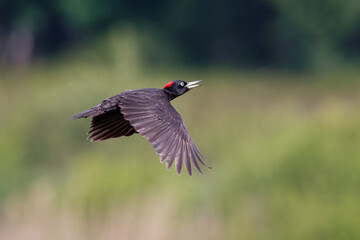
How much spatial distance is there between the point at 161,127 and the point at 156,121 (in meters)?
0.08

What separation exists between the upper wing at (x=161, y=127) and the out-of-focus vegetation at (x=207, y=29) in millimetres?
24189

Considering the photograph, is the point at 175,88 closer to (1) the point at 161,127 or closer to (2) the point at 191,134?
(1) the point at 161,127

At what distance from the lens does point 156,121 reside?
823cm

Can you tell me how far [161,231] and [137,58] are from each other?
58.6 feet

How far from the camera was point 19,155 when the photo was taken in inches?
643

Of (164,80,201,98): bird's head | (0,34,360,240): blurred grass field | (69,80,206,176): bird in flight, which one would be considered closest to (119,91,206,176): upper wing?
(69,80,206,176): bird in flight

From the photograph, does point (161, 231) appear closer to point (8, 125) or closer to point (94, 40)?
point (8, 125)

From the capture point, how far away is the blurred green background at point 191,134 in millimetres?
12148

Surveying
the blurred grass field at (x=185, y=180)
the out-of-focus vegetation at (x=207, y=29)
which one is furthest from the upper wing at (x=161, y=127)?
the out-of-focus vegetation at (x=207, y=29)

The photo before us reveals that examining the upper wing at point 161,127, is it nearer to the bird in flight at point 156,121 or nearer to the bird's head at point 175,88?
the bird in flight at point 156,121

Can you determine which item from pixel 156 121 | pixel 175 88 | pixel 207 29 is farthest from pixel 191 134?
pixel 207 29

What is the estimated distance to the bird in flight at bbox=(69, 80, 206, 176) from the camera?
7.89 m

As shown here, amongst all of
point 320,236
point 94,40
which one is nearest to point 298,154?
point 320,236

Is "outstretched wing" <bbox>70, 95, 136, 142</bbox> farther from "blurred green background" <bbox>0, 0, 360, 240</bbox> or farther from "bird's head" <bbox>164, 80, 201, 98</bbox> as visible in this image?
"blurred green background" <bbox>0, 0, 360, 240</bbox>
